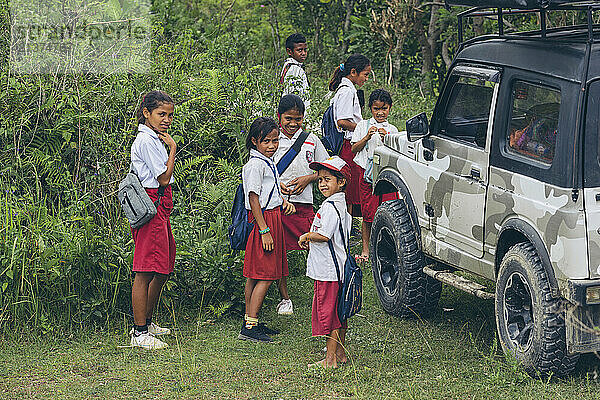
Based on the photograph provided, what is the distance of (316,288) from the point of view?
5848 mm

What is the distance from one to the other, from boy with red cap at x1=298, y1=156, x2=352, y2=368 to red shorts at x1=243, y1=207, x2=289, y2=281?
679 mm

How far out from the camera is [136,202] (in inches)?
240

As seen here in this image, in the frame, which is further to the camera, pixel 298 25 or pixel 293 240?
pixel 298 25

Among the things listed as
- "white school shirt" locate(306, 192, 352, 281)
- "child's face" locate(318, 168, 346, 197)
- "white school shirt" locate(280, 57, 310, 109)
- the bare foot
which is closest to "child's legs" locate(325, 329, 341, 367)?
the bare foot

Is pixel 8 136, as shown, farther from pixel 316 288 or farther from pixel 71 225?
pixel 316 288

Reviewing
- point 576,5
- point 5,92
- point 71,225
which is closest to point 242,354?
point 71,225

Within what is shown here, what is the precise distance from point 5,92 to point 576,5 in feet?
17.2

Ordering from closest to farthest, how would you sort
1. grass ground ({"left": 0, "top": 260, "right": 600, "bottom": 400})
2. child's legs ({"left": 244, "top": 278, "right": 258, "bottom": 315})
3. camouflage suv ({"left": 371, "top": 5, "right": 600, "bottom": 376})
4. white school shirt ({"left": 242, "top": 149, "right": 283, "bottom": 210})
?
camouflage suv ({"left": 371, "top": 5, "right": 600, "bottom": 376}) < grass ground ({"left": 0, "top": 260, "right": 600, "bottom": 400}) < white school shirt ({"left": 242, "top": 149, "right": 283, "bottom": 210}) < child's legs ({"left": 244, "top": 278, "right": 258, "bottom": 315})

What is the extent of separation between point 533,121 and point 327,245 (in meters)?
1.50

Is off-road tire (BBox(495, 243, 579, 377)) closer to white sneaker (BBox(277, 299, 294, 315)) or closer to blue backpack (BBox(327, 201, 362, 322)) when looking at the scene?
blue backpack (BBox(327, 201, 362, 322))

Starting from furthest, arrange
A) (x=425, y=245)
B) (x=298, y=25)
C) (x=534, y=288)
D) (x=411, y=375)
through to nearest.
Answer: (x=298, y=25) → (x=425, y=245) → (x=411, y=375) → (x=534, y=288)

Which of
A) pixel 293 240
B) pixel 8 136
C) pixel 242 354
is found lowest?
pixel 242 354

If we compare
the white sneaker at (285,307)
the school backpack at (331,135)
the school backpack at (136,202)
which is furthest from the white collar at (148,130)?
the school backpack at (331,135)

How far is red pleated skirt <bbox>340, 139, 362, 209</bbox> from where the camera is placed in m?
8.30
